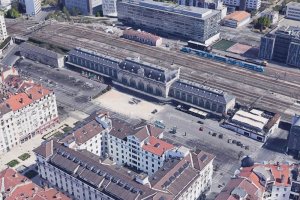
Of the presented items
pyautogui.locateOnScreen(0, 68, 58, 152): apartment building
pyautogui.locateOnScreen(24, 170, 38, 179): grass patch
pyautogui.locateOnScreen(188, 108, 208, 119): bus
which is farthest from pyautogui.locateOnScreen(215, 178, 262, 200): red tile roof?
pyautogui.locateOnScreen(0, 68, 58, 152): apartment building

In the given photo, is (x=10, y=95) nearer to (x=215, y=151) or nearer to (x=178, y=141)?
(x=178, y=141)

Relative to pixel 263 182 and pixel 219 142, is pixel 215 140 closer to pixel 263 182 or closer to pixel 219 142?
pixel 219 142

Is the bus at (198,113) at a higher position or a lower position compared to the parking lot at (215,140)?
higher

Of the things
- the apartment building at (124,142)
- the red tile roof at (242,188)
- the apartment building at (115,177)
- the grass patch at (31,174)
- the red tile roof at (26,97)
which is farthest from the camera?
the red tile roof at (26,97)

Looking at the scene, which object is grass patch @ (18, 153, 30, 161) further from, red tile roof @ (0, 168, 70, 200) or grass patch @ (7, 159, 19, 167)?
red tile roof @ (0, 168, 70, 200)

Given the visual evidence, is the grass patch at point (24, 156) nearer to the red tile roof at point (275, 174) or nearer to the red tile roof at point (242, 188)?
the red tile roof at point (242, 188)

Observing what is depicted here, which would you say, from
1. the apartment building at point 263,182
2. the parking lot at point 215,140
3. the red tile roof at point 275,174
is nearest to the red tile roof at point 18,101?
the parking lot at point 215,140

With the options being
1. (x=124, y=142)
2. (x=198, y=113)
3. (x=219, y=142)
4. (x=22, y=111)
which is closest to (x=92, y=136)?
(x=124, y=142)

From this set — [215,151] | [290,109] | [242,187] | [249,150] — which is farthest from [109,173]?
[290,109]
